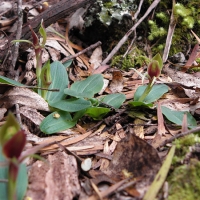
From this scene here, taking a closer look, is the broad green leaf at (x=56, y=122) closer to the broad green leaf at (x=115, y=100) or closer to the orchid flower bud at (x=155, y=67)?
the broad green leaf at (x=115, y=100)

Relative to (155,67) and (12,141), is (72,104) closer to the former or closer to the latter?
(155,67)

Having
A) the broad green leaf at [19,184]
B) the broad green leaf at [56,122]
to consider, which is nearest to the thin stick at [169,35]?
the broad green leaf at [56,122]

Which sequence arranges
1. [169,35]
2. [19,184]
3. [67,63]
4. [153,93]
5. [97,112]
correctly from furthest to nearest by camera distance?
1. [169,35]
2. [67,63]
3. [153,93]
4. [97,112]
5. [19,184]

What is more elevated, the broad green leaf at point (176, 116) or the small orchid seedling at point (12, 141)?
the small orchid seedling at point (12, 141)

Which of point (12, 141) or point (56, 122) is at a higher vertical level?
point (12, 141)

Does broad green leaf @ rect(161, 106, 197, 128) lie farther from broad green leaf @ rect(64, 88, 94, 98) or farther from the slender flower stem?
broad green leaf @ rect(64, 88, 94, 98)

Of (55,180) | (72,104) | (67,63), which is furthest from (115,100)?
(55,180)

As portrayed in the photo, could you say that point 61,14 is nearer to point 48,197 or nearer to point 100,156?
point 100,156
